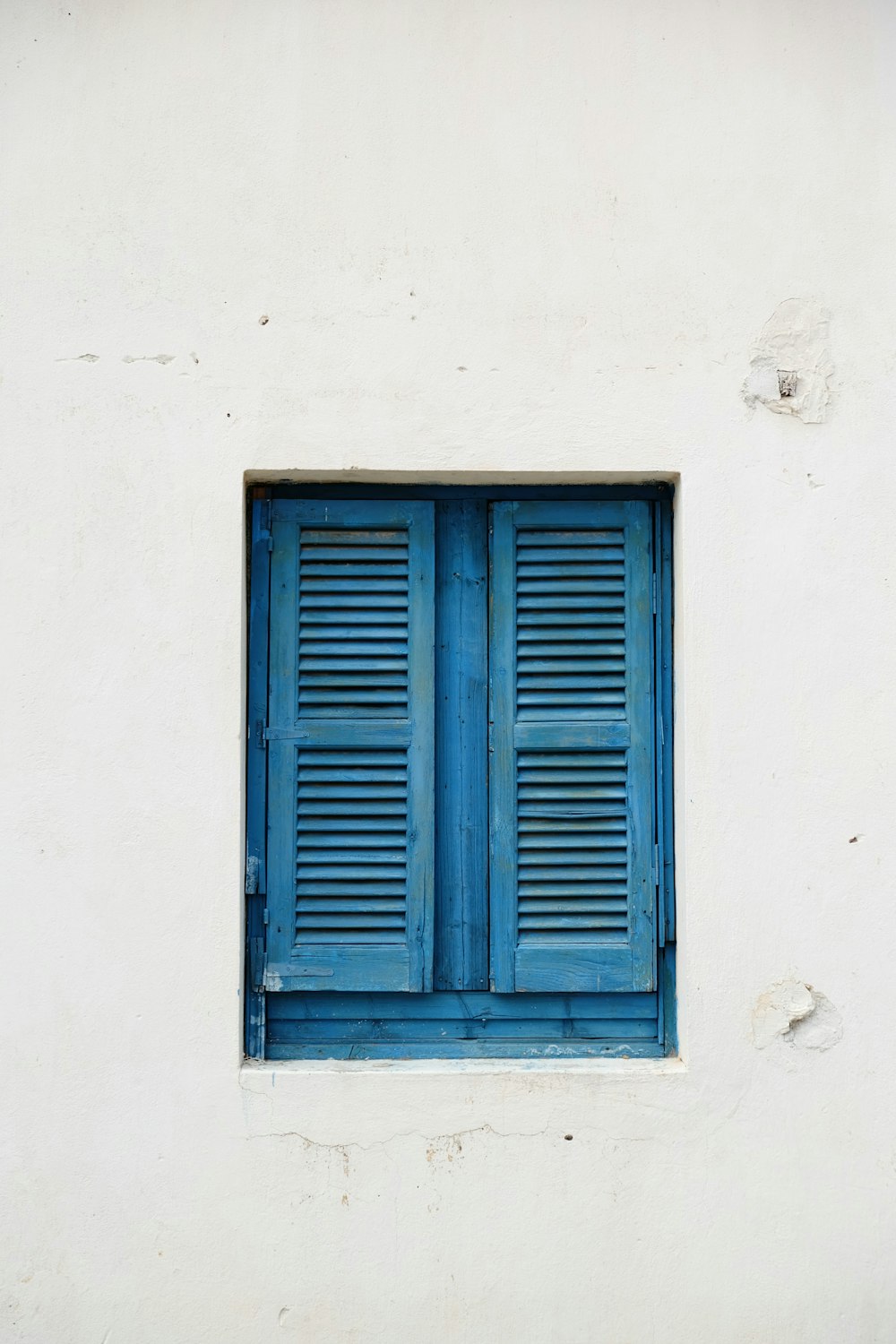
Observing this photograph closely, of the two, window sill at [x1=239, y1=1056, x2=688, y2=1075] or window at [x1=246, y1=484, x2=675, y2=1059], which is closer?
window sill at [x1=239, y1=1056, x2=688, y2=1075]

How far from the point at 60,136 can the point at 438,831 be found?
77.4 inches

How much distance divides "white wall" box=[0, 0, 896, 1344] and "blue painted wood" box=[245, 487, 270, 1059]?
0.31ft

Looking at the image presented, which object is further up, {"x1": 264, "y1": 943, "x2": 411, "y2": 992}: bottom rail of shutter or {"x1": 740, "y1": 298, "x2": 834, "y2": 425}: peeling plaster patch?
{"x1": 740, "y1": 298, "x2": 834, "y2": 425}: peeling plaster patch

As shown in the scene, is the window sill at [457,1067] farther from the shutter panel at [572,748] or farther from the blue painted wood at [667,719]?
the blue painted wood at [667,719]

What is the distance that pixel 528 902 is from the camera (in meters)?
2.71

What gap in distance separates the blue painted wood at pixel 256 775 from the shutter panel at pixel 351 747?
0.02 meters

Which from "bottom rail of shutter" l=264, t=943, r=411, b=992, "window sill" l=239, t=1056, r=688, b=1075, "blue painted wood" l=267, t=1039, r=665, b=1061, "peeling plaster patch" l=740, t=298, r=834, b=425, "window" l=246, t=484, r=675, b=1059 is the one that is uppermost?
"peeling plaster patch" l=740, t=298, r=834, b=425

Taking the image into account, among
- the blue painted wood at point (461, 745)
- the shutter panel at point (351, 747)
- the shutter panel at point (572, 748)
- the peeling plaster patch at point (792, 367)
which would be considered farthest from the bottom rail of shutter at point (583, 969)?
the peeling plaster patch at point (792, 367)

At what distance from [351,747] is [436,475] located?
713 mm

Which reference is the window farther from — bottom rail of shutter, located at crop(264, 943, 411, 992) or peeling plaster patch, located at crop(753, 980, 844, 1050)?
peeling plaster patch, located at crop(753, 980, 844, 1050)

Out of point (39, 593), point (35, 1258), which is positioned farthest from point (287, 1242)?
point (39, 593)

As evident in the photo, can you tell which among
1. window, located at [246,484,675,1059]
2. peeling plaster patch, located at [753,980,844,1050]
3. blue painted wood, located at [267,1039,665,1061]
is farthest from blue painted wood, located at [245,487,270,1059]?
peeling plaster patch, located at [753,980,844,1050]

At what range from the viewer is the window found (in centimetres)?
268

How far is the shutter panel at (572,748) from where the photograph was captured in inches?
106
